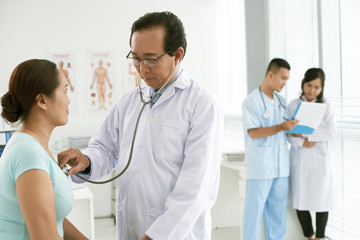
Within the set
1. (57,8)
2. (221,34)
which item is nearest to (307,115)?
(221,34)

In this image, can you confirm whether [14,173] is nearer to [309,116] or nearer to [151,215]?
[151,215]

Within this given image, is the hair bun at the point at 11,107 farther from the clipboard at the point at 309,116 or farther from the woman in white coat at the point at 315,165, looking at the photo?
the woman in white coat at the point at 315,165

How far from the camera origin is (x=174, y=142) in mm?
1292

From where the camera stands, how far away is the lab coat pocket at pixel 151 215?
50.9 inches

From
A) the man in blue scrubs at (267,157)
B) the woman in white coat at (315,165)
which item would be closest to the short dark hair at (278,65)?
the man in blue scrubs at (267,157)

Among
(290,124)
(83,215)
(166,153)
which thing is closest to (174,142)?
(166,153)

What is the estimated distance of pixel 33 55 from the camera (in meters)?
4.18

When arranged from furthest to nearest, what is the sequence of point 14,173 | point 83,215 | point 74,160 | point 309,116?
point 309,116, point 83,215, point 74,160, point 14,173

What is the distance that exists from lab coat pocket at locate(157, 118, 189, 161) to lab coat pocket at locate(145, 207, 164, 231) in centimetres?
18

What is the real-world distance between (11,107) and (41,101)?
0.28 ft

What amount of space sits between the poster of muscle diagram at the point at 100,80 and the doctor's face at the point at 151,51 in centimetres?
315

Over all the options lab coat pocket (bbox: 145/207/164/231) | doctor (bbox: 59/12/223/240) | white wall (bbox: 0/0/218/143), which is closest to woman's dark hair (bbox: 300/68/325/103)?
doctor (bbox: 59/12/223/240)

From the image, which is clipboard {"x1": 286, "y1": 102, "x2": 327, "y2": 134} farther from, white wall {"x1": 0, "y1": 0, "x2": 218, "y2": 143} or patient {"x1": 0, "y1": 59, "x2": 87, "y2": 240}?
white wall {"x1": 0, "y1": 0, "x2": 218, "y2": 143}

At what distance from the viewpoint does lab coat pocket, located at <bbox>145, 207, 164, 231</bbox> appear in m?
1.29
